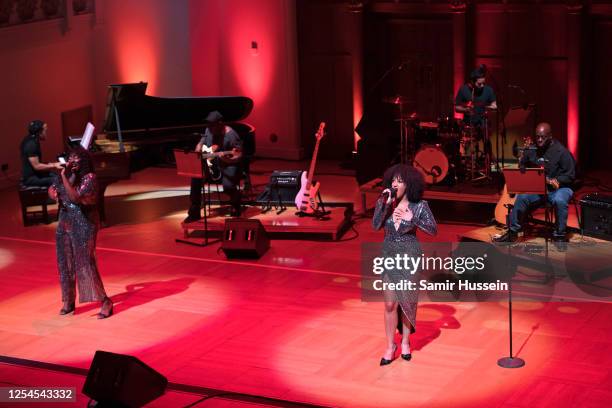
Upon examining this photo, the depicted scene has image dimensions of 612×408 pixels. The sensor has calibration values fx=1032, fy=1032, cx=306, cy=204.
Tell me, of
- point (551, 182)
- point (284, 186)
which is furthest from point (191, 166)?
point (551, 182)

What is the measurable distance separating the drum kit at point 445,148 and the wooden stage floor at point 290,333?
0.92 metres

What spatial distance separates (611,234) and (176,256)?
4.32 meters

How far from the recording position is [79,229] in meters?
8.42

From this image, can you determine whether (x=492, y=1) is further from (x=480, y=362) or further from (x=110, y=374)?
(x=110, y=374)

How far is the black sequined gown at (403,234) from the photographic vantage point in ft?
23.4

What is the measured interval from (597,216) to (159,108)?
7.20 meters

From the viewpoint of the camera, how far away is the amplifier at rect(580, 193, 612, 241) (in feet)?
28.9

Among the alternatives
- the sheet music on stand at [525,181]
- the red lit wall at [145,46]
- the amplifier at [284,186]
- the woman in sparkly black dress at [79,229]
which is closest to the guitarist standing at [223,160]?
the amplifier at [284,186]

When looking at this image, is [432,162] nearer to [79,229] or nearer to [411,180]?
[411,180]

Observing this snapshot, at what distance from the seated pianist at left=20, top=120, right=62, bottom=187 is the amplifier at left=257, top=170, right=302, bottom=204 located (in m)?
2.52

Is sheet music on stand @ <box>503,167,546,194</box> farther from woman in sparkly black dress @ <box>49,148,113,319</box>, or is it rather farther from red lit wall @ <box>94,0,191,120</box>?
red lit wall @ <box>94,0,191,120</box>

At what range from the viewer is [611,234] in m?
8.80

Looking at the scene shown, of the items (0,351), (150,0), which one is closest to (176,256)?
(0,351)

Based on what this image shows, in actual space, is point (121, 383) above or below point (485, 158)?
below
